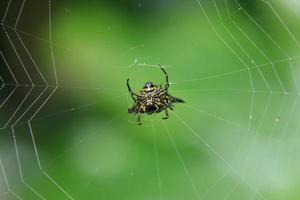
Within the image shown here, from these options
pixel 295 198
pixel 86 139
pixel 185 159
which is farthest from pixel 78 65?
pixel 295 198

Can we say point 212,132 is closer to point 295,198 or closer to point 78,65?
point 295,198

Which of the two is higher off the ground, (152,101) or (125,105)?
(152,101)

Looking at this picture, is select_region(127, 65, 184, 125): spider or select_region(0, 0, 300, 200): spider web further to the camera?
select_region(127, 65, 184, 125): spider

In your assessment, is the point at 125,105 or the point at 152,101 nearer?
the point at 125,105

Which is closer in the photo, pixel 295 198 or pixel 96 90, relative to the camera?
pixel 295 198
